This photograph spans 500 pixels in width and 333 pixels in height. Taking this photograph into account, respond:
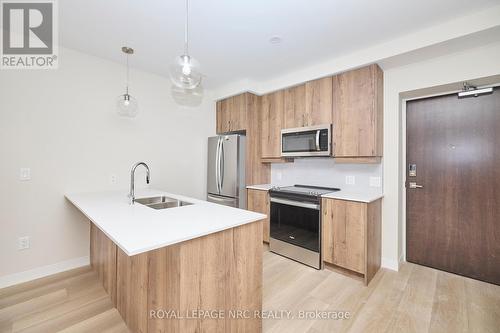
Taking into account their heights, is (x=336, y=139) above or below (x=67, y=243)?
above

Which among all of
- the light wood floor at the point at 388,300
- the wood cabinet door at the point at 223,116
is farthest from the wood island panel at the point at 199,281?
the wood cabinet door at the point at 223,116

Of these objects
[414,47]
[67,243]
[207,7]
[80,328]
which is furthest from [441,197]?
[67,243]

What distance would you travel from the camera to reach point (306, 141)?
2.86m

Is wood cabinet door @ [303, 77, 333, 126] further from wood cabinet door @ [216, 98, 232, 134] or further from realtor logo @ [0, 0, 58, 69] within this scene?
realtor logo @ [0, 0, 58, 69]

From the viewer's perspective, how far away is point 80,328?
64.2 inches

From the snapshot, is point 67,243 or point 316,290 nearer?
point 316,290

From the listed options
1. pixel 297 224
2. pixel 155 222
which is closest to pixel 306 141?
pixel 297 224

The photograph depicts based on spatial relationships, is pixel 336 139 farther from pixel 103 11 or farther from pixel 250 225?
pixel 103 11

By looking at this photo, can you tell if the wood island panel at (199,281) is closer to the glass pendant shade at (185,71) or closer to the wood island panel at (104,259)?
the wood island panel at (104,259)

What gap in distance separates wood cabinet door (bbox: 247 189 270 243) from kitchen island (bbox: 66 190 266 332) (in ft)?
4.89

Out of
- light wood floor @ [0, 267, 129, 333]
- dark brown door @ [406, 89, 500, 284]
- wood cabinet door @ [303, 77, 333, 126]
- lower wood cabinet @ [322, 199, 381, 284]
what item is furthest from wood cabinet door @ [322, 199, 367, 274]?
light wood floor @ [0, 267, 129, 333]

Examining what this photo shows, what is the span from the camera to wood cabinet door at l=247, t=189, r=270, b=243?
311cm

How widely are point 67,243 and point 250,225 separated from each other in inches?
92.4

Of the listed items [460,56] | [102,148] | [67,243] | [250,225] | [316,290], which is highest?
[460,56]
